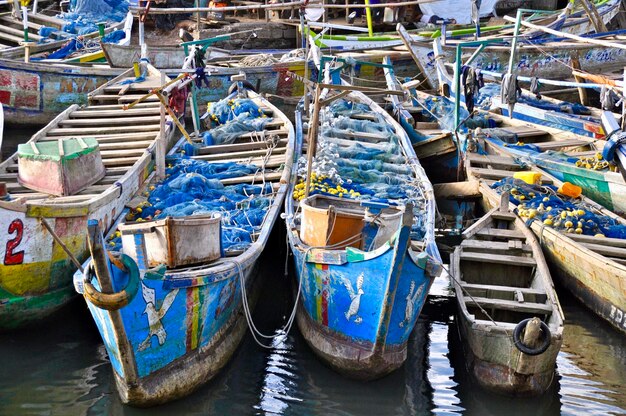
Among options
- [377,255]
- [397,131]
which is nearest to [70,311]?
[377,255]

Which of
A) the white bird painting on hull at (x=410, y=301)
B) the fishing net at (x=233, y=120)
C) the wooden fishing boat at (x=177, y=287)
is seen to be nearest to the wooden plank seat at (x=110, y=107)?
the fishing net at (x=233, y=120)

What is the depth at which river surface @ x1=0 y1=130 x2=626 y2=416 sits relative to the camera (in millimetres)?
7805

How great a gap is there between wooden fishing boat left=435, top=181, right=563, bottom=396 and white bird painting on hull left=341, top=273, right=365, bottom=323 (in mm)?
1116

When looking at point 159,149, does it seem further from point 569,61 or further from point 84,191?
point 569,61

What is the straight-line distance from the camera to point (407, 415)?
7.79 meters

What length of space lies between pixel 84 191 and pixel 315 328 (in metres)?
3.35

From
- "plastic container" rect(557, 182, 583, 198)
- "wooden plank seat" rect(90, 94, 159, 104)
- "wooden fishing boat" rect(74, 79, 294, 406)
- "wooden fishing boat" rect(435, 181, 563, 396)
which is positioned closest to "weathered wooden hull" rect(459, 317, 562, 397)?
"wooden fishing boat" rect(435, 181, 563, 396)

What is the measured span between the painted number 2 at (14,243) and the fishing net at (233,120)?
4490 millimetres

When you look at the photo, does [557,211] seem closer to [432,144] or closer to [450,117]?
[432,144]

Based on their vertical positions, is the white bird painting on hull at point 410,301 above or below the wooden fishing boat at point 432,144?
below

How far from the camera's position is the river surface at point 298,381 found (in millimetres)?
7805

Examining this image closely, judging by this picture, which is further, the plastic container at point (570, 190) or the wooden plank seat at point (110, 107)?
the wooden plank seat at point (110, 107)

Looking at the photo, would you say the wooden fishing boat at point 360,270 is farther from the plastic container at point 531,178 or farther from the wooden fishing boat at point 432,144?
the wooden fishing boat at point 432,144

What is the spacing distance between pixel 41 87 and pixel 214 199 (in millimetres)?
7786
